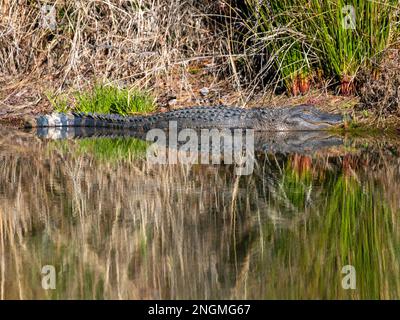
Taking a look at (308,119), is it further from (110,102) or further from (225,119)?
(110,102)

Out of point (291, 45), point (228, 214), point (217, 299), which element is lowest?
point (217, 299)

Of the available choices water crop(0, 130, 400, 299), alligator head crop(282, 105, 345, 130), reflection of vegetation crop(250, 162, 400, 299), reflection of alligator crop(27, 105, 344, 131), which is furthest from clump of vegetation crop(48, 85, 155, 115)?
reflection of vegetation crop(250, 162, 400, 299)

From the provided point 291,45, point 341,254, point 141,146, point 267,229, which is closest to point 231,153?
point 141,146

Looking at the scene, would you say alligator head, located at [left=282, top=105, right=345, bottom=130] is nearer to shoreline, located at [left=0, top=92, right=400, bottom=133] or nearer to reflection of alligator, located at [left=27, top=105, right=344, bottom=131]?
reflection of alligator, located at [left=27, top=105, right=344, bottom=131]

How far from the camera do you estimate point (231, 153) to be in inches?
310

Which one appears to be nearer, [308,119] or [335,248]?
[335,248]

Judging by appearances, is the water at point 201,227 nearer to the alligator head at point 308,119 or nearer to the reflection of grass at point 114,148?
the reflection of grass at point 114,148

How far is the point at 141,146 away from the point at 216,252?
423cm

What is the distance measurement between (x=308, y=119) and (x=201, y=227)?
448 centimetres

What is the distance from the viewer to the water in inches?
153

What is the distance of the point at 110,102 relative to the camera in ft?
32.6

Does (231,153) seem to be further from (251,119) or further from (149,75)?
(149,75)

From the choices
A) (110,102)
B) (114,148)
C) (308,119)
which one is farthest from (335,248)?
(110,102)

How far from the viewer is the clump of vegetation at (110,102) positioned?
32.4 ft
